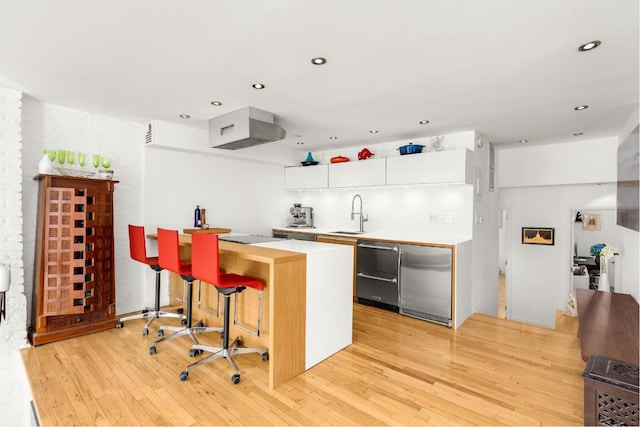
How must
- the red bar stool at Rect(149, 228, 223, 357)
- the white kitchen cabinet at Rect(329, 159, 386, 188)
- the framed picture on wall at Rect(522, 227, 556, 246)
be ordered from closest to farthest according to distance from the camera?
the red bar stool at Rect(149, 228, 223, 357), the white kitchen cabinet at Rect(329, 159, 386, 188), the framed picture on wall at Rect(522, 227, 556, 246)

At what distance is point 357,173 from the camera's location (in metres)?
4.96

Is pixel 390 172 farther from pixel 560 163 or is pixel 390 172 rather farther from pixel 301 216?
pixel 560 163

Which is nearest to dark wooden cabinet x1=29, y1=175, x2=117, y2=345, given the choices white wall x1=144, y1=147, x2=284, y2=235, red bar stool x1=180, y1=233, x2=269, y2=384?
white wall x1=144, y1=147, x2=284, y2=235

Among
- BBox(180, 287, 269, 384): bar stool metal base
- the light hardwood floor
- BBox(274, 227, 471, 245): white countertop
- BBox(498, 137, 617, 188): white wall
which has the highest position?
BBox(498, 137, 617, 188): white wall

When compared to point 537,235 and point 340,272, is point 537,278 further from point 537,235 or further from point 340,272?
point 340,272

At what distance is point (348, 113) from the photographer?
357cm

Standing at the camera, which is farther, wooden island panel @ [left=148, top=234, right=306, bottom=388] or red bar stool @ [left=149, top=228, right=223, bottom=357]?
red bar stool @ [left=149, top=228, right=223, bottom=357]

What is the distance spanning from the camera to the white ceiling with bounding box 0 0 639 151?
175cm

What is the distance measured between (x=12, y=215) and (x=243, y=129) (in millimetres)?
2267

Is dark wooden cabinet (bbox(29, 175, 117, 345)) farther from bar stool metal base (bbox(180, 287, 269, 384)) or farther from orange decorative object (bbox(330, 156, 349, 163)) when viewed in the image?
orange decorative object (bbox(330, 156, 349, 163))

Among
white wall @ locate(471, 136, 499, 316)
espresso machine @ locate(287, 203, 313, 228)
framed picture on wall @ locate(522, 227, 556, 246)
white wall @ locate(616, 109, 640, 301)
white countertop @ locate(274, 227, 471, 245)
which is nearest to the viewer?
white wall @ locate(616, 109, 640, 301)

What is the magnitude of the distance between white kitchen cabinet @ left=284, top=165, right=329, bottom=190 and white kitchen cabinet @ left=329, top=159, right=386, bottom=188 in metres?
0.14

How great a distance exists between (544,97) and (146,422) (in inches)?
157

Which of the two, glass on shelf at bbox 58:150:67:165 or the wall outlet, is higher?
glass on shelf at bbox 58:150:67:165
